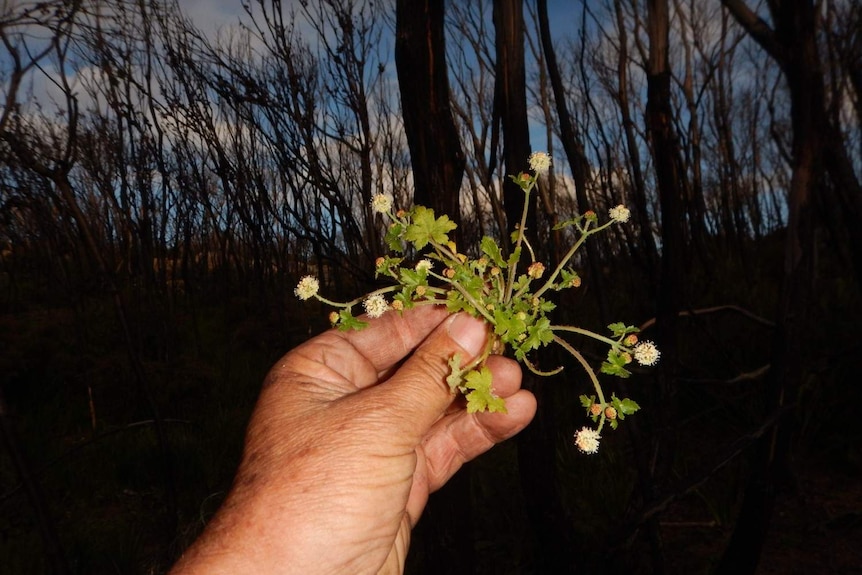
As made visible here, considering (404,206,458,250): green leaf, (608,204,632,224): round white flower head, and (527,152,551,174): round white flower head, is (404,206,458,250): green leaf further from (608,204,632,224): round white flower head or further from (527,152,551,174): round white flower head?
(608,204,632,224): round white flower head

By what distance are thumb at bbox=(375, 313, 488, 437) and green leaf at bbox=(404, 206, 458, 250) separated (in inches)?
8.0

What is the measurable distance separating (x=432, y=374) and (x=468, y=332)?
0.39 feet

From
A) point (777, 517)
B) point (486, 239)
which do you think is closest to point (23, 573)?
point (486, 239)

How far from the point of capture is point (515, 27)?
2201mm

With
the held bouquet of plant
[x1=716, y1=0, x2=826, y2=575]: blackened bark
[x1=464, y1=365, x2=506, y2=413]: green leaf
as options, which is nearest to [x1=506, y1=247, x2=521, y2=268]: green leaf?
the held bouquet of plant

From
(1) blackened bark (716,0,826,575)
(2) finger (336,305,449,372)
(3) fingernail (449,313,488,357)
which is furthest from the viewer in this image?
(1) blackened bark (716,0,826,575)

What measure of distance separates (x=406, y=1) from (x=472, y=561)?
2.17 m

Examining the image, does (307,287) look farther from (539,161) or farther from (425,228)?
(539,161)

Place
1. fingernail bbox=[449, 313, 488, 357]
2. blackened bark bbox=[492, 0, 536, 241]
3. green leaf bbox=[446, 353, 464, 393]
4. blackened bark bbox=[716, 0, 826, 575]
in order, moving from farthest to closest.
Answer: blackened bark bbox=[492, 0, 536, 241] < blackened bark bbox=[716, 0, 826, 575] < fingernail bbox=[449, 313, 488, 357] < green leaf bbox=[446, 353, 464, 393]

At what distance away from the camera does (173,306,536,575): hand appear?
2.99 feet

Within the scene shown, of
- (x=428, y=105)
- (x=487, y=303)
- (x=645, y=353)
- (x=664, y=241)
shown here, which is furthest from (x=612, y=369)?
(x=428, y=105)

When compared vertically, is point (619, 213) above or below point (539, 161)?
below

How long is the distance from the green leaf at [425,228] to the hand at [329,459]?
0.21 metres

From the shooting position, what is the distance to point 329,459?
3.23 ft
